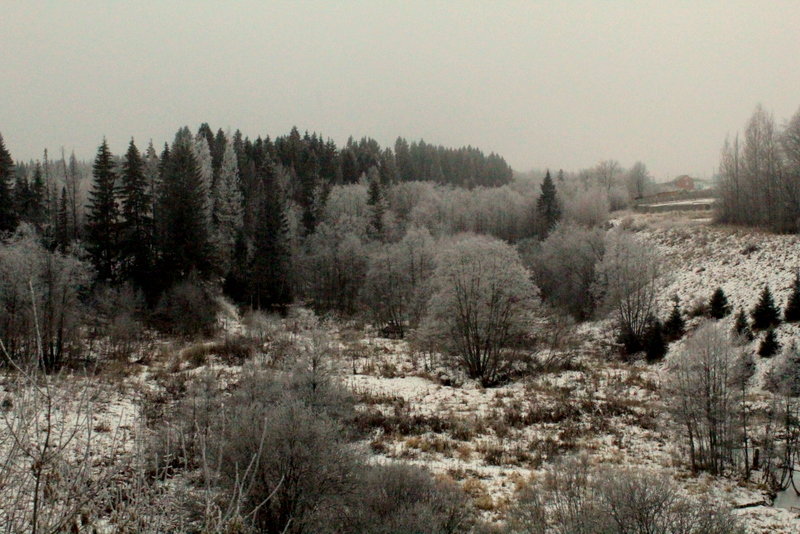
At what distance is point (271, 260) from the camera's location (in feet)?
163

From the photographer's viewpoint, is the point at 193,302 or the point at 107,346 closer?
the point at 107,346

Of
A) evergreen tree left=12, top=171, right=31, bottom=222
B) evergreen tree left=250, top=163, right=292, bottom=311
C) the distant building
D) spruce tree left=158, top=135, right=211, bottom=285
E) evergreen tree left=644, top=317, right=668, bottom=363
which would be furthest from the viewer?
the distant building

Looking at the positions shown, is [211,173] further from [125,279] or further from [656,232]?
[656,232]

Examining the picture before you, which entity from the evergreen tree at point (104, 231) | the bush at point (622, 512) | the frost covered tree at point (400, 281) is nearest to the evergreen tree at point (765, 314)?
the frost covered tree at point (400, 281)

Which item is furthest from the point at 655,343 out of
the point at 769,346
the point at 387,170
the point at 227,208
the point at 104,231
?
the point at 387,170

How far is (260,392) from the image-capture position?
16703mm

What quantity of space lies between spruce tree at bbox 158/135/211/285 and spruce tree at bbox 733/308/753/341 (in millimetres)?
38739

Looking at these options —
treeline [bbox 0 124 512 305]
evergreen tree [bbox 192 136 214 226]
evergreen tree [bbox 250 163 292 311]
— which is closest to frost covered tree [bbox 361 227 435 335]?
evergreen tree [bbox 250 163 292 311]

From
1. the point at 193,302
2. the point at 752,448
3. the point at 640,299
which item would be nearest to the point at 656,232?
the point at 640,299

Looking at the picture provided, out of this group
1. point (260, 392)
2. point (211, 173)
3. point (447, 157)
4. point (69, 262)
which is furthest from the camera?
point (447, 157)

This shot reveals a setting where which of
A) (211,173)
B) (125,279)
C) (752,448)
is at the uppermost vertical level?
(211,173)

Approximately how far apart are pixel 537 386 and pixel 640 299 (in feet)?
48.9

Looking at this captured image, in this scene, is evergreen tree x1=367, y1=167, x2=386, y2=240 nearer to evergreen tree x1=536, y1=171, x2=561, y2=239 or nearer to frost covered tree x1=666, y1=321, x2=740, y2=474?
evergreen tree x1=536, y1=171, x2=561, y2=239

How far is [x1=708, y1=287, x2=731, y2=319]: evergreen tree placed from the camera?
3534cm
